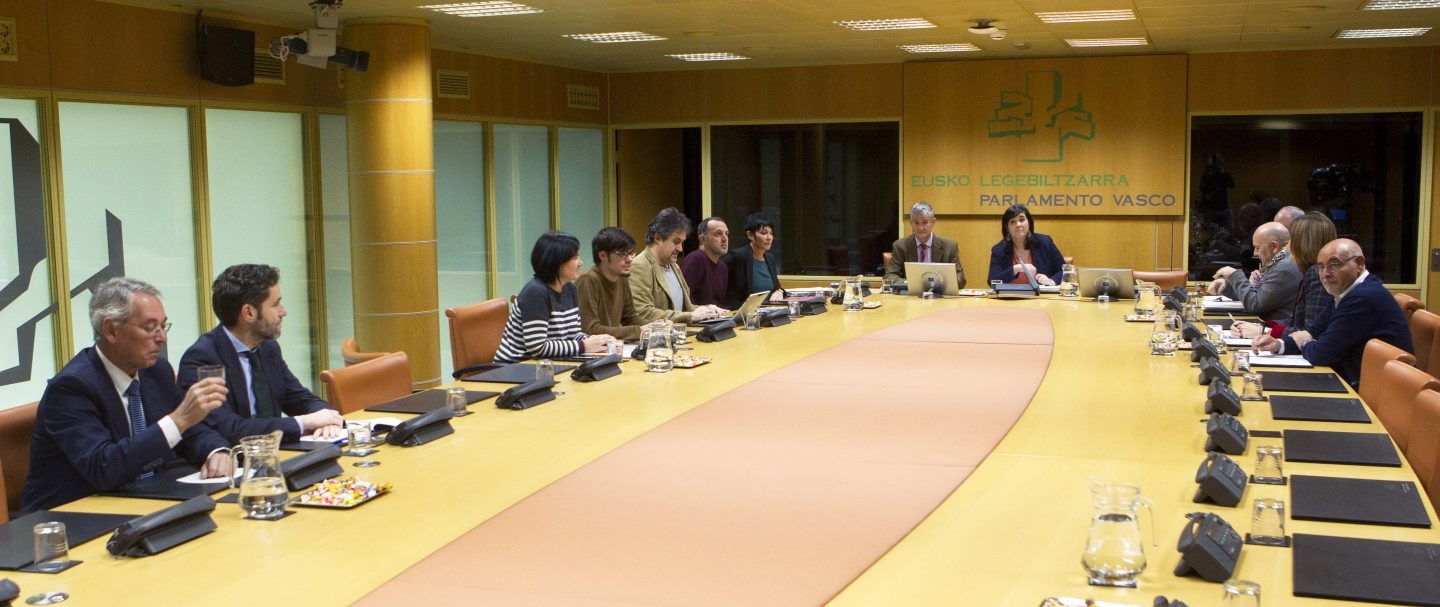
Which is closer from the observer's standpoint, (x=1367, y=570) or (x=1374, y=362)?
(x=1367, y=570)

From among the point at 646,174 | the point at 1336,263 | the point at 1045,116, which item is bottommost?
the point at 1336,263

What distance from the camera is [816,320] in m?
7.14

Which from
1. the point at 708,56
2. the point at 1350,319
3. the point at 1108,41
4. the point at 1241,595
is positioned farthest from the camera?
the point at 708,56

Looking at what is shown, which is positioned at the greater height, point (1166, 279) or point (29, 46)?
point (29, 46)

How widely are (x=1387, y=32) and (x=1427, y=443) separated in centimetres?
730

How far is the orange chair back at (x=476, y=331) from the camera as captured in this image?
19.1 ft

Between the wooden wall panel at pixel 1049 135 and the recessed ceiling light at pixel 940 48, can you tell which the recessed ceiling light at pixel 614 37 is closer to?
the recessed ceiling light at pixel 940 48

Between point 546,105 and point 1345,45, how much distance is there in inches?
262

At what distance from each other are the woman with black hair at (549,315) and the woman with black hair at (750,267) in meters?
2.32

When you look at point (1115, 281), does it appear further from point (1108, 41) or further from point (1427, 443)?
point (1427, 443)

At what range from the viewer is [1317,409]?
414 cm

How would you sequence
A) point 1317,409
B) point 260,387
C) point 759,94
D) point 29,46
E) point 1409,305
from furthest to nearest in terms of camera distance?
point 759,94 < point 29,46 < point 1409,305 < point 260,387 < point 1317,409

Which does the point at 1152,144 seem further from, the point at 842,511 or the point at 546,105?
the point at 842,511

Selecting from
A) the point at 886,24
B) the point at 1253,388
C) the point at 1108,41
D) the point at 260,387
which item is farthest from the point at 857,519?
the point at 1108,41
